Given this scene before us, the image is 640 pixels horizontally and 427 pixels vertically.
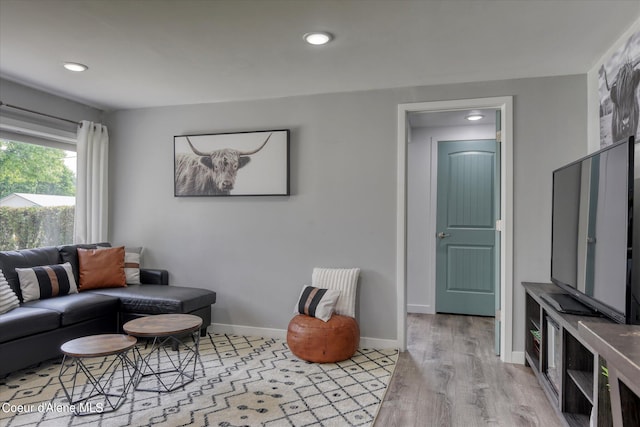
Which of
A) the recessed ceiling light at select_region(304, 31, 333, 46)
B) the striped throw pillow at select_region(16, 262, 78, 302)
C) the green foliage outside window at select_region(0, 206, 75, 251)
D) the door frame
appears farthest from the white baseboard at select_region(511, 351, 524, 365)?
the green foliage outside window at select_region(0, 206, 75, 251)

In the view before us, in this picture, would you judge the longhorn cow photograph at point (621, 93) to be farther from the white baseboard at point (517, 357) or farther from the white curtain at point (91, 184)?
the white curtain at point (91, 184)

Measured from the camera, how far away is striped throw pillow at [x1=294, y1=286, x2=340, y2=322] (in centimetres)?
335

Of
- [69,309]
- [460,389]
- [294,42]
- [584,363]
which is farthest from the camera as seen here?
[69,309]

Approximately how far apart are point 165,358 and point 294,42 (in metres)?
2.57

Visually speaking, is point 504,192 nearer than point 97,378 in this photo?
No

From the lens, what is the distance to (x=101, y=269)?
3.91m

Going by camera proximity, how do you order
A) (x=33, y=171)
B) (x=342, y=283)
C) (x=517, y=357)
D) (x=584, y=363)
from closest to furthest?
1. (x=584, y=363)
2. (x=517, y=357)
3. (x=342, y=283)
4. (x=33, y=171)

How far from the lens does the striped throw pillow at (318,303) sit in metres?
3.35

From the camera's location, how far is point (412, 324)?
4555 mm

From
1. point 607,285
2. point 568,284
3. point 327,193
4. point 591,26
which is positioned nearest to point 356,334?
point 327,193

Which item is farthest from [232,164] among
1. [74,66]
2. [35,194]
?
[35,194]

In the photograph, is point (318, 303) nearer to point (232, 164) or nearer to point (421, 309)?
point (232, 164)

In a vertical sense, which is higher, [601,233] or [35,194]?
[35,194]

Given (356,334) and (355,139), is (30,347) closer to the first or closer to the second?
(356,334)
